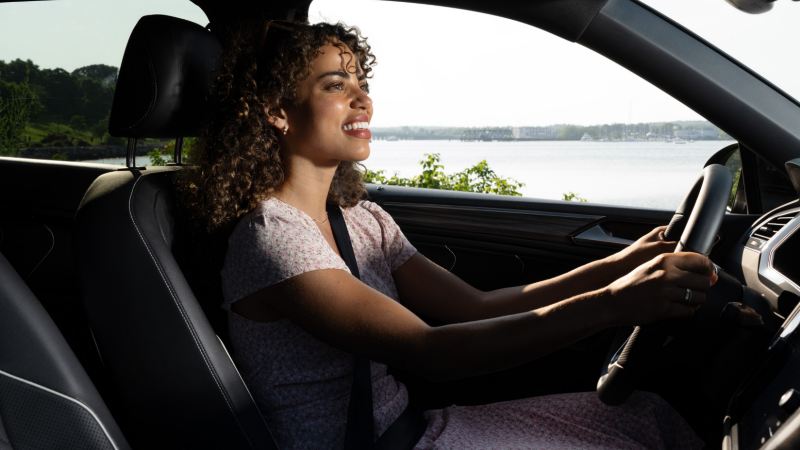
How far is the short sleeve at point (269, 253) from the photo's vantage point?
1.42m

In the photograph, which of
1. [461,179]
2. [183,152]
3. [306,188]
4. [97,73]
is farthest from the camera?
[97,73]

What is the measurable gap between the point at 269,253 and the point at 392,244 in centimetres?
51

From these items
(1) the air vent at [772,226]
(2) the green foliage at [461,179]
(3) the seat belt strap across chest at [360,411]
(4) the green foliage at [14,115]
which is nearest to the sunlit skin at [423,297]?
(3) the seat belt strap across chest at [360,411]

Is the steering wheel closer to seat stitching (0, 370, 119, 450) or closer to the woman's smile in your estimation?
A: the woman's smile

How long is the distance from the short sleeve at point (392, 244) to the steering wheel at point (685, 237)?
1.80ft

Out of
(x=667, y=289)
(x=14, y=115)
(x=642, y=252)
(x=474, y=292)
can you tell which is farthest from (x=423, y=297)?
(x=14, y=115)

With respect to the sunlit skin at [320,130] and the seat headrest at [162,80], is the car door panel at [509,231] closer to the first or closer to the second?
the sunlit skin at [320,130]

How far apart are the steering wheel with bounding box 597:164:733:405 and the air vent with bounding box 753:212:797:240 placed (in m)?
0.31

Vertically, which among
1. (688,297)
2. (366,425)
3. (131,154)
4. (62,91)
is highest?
(688,297)

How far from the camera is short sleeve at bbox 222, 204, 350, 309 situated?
1424 millimetres

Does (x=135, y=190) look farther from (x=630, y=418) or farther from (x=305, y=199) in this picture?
(x=630, y=418)

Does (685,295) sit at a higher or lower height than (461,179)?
higher

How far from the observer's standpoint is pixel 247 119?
166cm

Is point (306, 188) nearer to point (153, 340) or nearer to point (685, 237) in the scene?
point (153, 340)
